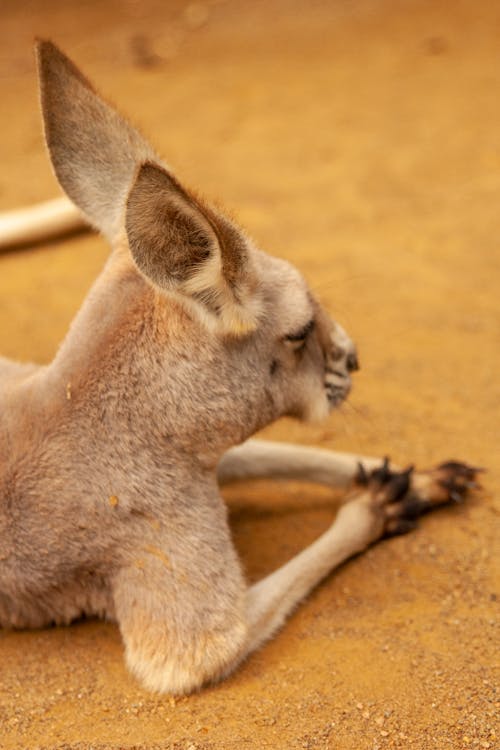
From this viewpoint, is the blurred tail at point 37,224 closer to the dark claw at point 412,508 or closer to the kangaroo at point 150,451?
the kangaroo at point 150,451

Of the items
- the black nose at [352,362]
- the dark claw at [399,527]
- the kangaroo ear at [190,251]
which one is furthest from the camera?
the dark claw at [399,527]

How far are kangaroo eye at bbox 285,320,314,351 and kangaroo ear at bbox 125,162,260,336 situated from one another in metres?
0.21

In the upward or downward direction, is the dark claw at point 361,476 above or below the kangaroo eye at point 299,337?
below

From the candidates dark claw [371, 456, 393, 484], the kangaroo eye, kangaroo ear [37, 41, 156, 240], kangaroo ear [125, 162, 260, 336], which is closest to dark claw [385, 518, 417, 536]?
dark claw [371, 456, 393, 484]

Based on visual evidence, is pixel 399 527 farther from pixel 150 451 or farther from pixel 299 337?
pixel 150 451

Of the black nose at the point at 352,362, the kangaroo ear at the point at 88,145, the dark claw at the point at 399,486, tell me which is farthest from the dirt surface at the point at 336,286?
the kangaroo ear at the point at 88,145

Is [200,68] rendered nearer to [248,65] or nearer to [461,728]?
[248,65]

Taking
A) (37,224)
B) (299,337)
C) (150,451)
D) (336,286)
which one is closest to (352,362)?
(299,337)

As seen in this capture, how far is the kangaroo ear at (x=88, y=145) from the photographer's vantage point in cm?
317

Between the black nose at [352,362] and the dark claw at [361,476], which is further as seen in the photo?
the dark claw at [361,476]

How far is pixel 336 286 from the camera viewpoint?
5.35 meters

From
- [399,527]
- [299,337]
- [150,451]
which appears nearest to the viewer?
[150,451]

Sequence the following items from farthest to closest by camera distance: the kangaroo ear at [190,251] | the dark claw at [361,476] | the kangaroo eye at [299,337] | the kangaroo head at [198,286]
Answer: the dark claw at [361,476]
the kangaroo eye at [299,337]
the kangaroo head at [198,286]
the kangaroo ear at [190,251]

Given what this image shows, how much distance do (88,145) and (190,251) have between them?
868mm
